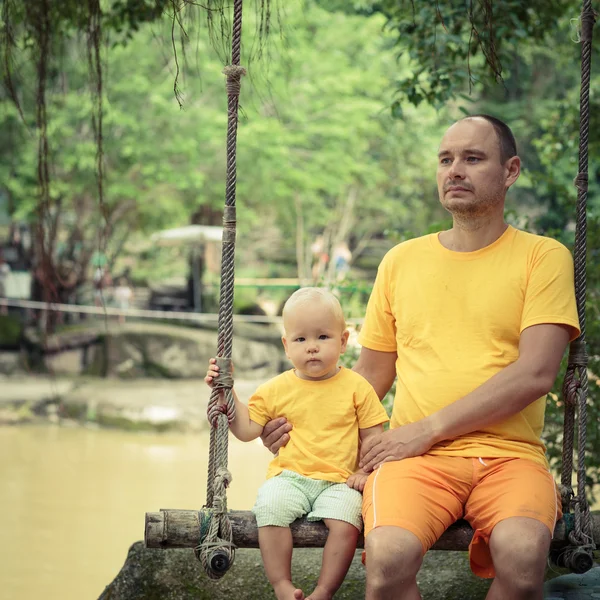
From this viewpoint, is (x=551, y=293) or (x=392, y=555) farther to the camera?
(x=551, y=293)

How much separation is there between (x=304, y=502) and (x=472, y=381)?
0.50m

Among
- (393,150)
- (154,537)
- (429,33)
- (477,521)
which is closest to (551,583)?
(477,521)

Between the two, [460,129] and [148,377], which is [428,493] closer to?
[460,129]

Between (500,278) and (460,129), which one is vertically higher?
(460,129)

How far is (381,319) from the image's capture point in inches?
90.5

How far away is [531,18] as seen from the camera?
4367 millimetres

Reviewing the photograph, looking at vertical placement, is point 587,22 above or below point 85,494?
above

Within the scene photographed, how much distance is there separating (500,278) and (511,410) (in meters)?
0.32

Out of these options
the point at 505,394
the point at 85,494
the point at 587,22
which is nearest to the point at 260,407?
the point at 505,394

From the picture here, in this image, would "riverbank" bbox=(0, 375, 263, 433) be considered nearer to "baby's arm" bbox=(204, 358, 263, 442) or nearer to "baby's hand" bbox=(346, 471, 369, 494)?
"baby's arm" bbox=(204, 358, 263, 442)

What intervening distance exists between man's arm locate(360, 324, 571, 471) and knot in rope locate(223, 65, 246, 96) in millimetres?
959

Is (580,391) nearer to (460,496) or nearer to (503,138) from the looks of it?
(460,496)

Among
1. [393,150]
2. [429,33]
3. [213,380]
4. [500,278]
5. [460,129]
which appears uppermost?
[393,150]

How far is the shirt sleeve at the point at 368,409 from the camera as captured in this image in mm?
2201
